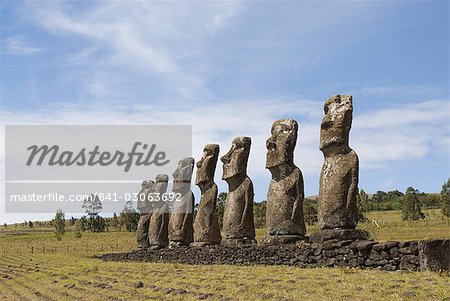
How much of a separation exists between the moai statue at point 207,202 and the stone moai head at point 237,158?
1881 mm

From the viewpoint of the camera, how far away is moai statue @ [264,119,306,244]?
54.5 feet

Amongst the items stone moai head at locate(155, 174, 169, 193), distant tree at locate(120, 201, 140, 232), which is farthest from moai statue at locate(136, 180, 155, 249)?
distant tree at locate(120, 201, 140, 232)

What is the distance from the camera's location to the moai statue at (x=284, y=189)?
655 inches

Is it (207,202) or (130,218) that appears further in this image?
(130,218)

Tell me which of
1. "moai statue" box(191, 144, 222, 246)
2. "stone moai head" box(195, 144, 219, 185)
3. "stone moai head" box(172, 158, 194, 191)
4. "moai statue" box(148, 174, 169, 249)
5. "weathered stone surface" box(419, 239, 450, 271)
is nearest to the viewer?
"weathered stone surface" box(419, 239, 450, 271)

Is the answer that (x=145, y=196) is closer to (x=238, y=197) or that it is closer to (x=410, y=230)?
(x=238, y=197)

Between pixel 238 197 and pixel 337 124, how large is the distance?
5814mm

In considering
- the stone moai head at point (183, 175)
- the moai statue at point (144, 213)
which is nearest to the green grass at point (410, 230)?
the stone moai head at point (183, 175)

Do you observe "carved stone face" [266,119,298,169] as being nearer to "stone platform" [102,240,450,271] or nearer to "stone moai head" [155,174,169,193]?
"stone platform" [102,240,450,271]

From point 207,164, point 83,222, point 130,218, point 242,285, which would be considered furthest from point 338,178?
point 83,222

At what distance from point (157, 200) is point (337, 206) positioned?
15.1 metres

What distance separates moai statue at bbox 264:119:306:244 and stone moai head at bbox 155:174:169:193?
11.9 metres

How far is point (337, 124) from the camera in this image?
1507 cm

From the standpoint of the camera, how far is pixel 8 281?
2069cm
